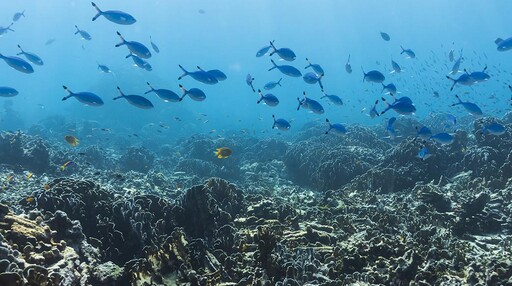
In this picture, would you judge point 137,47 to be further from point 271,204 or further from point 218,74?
point 271,204

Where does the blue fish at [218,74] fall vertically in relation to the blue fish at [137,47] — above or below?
above

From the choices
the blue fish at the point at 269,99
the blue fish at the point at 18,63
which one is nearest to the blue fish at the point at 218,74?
the blue fish at the point at 269,99

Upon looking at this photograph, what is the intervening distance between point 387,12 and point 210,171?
145 m

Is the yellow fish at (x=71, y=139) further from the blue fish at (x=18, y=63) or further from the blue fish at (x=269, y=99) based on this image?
the blue fish at (x=269, y=99)

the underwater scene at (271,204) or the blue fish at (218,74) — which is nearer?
the underwater scene at (271,204)

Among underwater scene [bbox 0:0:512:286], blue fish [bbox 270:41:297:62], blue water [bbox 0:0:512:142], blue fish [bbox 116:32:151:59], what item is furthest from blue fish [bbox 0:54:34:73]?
blue water [bbox 0:0:512:142]

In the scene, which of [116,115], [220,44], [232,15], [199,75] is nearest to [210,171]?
[199,75]

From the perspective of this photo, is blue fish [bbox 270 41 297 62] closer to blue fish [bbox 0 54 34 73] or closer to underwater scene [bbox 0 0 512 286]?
underwater scene [bbox 0 0 512 286]

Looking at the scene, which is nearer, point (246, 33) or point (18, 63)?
point (18, 63)

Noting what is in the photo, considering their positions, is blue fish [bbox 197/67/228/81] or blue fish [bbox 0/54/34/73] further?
blue fish [bbox 197/67/228/81]

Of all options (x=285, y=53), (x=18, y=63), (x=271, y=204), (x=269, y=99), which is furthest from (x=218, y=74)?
(x=18, y=63)

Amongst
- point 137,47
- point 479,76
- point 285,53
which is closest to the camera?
point 137,47

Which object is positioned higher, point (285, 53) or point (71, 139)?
point (285, 53)

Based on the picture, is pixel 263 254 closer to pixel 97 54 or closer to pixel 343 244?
pixel 343 244
